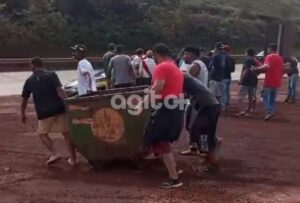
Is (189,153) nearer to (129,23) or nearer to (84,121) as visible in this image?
(84,121)

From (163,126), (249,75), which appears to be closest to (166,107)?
(163,126)

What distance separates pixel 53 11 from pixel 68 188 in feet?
101

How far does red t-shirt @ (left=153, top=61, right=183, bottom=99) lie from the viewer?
7.71 meters

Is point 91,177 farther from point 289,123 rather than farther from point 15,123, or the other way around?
point 289,123

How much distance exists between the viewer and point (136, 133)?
8.35 metres

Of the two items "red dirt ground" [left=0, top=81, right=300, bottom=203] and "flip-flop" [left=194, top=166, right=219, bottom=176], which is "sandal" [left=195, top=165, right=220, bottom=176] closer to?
"flip-flop" [left=194, top=166, right=219, bottom=176]

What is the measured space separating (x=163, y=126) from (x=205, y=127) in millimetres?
1088

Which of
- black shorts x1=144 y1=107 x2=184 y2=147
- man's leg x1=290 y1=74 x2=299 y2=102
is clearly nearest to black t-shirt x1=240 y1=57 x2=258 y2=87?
man's leg x1=290 y1=74 x2=299 y2=102

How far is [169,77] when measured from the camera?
7.77 metres

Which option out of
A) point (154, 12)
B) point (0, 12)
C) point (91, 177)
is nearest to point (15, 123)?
point (91, 177)

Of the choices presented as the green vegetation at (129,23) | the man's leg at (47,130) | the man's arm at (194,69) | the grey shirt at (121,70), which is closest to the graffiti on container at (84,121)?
the man's leg at (47,130)

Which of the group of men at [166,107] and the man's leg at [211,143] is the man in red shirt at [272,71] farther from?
the man's leg at [211,143]

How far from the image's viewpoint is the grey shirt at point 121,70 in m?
13.8

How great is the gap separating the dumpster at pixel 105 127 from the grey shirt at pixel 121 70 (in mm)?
5234
